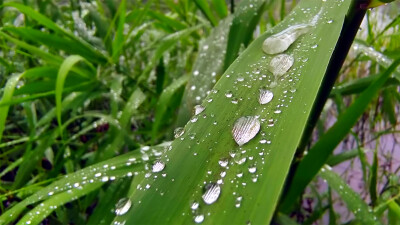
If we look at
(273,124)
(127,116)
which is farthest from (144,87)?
(273,124)

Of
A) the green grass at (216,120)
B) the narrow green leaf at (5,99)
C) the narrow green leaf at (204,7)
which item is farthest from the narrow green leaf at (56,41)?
the narrow green leaf at (204,7)

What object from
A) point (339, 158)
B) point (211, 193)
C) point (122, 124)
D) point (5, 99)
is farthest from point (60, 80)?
point (339, 158)

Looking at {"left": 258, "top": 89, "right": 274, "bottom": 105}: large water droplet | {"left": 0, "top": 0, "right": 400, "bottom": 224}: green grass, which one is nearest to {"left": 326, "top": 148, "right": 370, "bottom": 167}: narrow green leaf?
{"left": 0, "top": 0, "right": 400, "bottom": 224}: green grass

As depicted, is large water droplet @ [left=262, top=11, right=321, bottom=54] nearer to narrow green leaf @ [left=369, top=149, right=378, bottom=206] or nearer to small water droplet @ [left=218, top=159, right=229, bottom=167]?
small water droplet @ [left=218, top=159, right=229, bottom=167]

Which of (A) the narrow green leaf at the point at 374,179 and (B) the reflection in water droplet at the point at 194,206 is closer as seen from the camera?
(B) the reflection in water droplet at the point at 194,206

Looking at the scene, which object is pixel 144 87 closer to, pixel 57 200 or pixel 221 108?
pixel 57 200

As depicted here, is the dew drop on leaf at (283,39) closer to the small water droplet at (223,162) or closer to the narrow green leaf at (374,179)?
the small water droplet at (223,162)
